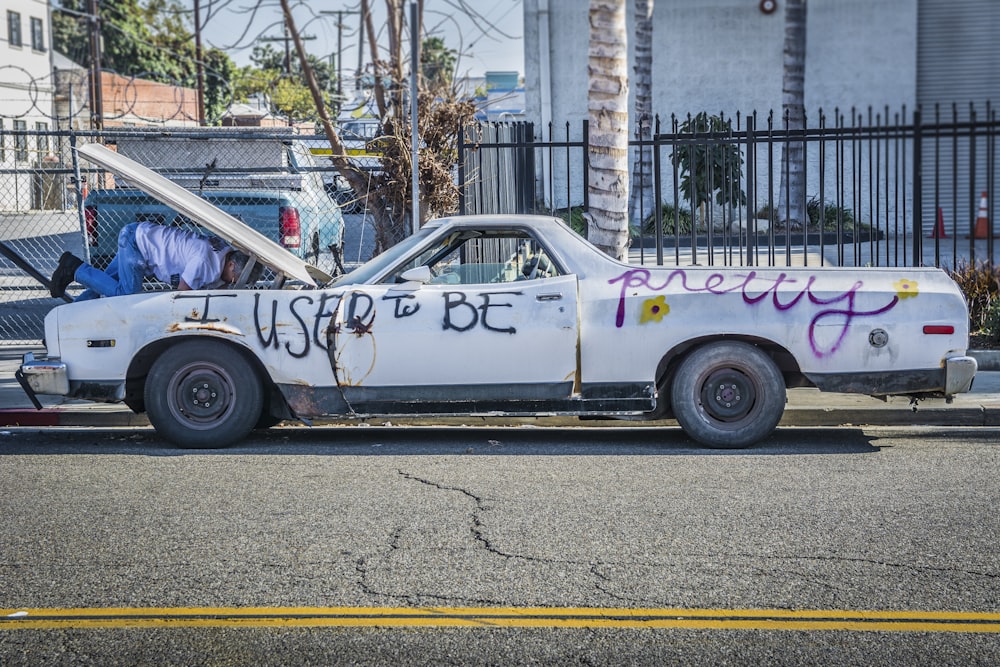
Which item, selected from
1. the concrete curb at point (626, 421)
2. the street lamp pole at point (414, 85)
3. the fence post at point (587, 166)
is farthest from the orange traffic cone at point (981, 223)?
the street lamp pole at point (414, 85)

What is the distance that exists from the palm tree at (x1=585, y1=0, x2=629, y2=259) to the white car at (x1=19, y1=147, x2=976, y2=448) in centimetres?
331

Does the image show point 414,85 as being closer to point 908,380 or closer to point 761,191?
point 908,380

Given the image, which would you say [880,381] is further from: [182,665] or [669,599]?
[182,665]

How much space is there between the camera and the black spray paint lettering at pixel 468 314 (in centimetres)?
789

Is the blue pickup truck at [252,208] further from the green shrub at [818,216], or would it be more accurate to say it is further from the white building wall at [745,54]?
the white building wall at [745,54]

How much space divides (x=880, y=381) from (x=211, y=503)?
14.4ft

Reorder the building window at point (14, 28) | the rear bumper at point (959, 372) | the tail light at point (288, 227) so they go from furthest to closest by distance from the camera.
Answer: the building window at point (14, 28), the tail light at point (288, 227), the rear bumper at point (959, 372)

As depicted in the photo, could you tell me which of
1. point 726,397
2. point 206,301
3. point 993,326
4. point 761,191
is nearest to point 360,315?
point 206,301

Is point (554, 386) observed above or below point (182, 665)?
above

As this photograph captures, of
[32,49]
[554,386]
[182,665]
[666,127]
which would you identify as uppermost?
[32,49]

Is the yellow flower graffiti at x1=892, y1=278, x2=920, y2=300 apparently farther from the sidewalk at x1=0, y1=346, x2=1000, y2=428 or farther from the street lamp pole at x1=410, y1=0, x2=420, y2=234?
the street lamp pole at x1=410, y1=0, x2=420, y2=234

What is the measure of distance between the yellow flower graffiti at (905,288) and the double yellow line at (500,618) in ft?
11.9

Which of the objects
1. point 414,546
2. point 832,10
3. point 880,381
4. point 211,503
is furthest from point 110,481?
point 832,10

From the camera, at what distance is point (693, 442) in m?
8.30
